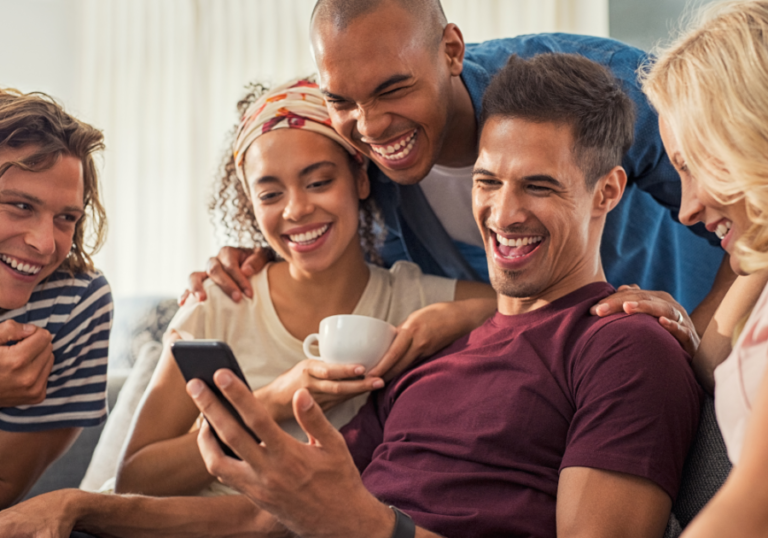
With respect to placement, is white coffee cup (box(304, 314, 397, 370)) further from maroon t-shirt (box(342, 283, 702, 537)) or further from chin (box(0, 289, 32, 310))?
chin (box(0, 289, 32, 310))

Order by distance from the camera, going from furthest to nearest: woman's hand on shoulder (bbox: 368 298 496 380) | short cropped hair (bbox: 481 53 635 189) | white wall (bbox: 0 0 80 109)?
white wall (bbox: 0 0 80 109) → woman's hand on shoulder (bbox: 368 298 496 380) → short cropped hair (bbox: 481 53 635 189)

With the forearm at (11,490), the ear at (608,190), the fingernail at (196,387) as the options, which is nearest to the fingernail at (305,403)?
the fingernail at (196,387)

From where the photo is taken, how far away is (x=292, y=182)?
5.76 ft

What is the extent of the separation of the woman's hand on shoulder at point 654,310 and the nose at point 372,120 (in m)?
0.62

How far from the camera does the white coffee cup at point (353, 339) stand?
4.81 ft

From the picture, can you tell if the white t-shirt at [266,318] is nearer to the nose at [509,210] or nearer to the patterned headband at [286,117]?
the patterned headband at [286,117]

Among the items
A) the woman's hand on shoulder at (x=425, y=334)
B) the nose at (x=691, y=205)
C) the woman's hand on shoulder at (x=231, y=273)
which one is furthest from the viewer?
the woman's hand on shoulder at (x=231, y=273)

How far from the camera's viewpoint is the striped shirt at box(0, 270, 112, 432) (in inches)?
64.6

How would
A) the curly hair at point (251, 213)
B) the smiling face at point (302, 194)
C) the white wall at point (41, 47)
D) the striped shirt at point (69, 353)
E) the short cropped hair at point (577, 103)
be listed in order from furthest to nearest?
the white wall at point (41, 47)
the curly hair at point (251, 213)
the smiling face at point (302, 194)
the striped shirt at point (69, 353)
the short cropped hair at point (577, 103)

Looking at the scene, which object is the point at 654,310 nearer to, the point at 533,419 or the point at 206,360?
the point at 533,419

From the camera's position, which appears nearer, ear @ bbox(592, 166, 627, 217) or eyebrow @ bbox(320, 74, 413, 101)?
ear @ bbox(592, 166, 627, 217)

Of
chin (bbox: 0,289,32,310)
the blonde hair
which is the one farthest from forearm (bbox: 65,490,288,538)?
the blonde hair

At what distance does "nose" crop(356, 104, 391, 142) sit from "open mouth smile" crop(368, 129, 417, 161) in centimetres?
5

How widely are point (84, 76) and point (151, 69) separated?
16.2 inches
